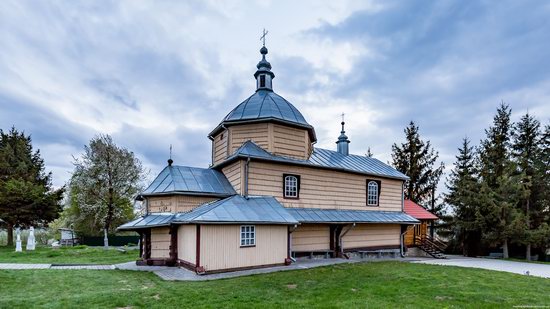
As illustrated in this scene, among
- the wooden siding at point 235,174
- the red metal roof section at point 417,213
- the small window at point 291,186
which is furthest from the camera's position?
the red metal roof section at point 417,213

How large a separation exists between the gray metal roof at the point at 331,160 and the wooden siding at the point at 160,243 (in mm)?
3769

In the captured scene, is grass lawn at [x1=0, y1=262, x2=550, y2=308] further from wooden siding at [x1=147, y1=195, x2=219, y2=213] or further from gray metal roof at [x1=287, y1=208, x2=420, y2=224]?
gray metal roof at [x1=287, y1=208, x2=420, y2=224]

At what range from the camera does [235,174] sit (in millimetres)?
13430

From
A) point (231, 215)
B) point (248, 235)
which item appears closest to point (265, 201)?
point (248, 235)

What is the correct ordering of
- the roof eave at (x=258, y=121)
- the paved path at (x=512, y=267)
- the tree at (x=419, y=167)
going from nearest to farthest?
the paved path at (x=512, y=267)
the roof eave at (x=258, y=121)
the tree at (x=419, y=167)

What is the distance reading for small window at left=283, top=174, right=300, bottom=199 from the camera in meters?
13.7

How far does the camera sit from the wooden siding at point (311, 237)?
13.5m

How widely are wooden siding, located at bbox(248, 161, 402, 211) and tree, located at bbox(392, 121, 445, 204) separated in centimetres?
1074

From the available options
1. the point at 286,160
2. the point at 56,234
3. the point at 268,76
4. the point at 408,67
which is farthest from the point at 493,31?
the point at 56,234

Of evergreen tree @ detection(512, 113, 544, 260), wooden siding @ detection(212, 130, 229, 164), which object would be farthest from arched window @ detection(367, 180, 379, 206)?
evergreen tree @ detection(512, 113, 544, 260)

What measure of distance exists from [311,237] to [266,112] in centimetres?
588

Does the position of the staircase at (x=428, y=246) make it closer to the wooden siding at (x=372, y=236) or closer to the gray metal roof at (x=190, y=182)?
the wooden siding at (x=372, y=236)

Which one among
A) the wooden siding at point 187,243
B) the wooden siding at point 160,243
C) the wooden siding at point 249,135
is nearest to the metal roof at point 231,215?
the wooden siding at point 187,243

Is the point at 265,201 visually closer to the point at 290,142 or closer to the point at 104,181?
the point at 290,142
